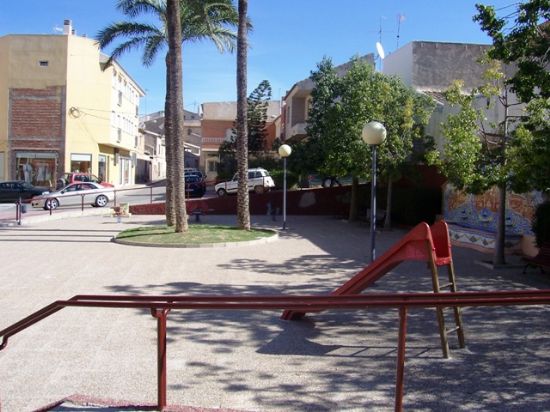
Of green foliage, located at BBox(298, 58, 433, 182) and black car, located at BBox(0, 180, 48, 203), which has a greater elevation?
green foliage, located at BBox(298, 58, 433, 182)

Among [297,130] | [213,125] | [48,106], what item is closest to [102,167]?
[48,106]

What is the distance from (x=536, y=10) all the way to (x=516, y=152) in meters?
2.91

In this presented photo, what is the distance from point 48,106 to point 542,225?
1529 inches

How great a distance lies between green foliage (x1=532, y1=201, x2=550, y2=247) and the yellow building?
3580 centimetres

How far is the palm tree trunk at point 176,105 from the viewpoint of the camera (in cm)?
1625

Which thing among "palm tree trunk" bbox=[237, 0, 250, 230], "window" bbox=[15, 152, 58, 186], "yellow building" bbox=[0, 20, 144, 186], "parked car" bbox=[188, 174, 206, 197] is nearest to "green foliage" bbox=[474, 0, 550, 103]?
"palm tree trunk" bbox=[237, 0, 250, 230]

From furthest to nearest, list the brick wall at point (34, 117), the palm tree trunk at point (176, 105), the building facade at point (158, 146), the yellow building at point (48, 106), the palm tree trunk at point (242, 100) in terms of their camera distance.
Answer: the building facade at point (158, 146)
the brick wall at point (34, 117)
the yellow building at point (48, 106)
the palm tree trunk at point (242, 100)
the palm tree trunk at point (176, 105)

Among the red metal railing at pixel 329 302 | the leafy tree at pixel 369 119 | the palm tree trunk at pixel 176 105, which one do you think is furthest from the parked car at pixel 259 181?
the red metal railing at pixel 329 302

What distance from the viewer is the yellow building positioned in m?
42.4

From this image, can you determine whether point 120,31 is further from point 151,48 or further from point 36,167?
point 36,167

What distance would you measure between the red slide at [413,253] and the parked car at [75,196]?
25.7m

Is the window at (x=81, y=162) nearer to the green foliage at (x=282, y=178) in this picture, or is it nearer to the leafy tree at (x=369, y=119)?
the green foliage at (x=282, y=178)

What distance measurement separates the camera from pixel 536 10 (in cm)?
873

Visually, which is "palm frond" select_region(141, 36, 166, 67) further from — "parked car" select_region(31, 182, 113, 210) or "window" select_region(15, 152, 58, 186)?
"window" select_region(15, 152, 58, 186)
